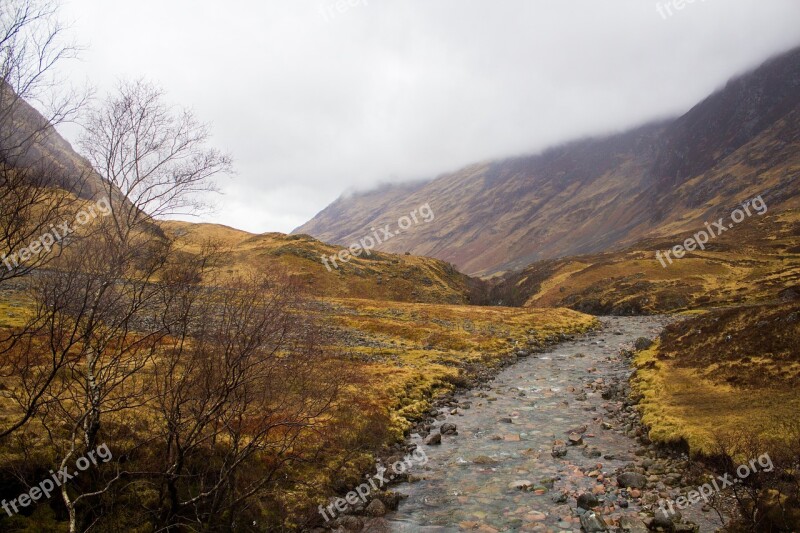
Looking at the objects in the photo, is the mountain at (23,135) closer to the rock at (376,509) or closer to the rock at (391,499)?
the rock at (376,509)

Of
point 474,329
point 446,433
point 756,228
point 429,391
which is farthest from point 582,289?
point 446,433

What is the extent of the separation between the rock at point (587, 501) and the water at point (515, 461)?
36 cm

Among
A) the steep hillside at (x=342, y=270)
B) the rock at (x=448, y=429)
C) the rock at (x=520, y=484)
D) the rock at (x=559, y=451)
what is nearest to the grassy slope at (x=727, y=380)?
the rock at (x=559, y=451)

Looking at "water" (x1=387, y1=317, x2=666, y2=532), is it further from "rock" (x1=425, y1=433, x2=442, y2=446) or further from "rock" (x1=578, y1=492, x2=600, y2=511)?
"rock" (x1=425, y1=433, x2=442, y2=446)

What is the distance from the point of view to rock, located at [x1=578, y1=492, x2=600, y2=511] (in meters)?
14.3

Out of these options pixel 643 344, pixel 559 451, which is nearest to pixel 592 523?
pixel 559 451

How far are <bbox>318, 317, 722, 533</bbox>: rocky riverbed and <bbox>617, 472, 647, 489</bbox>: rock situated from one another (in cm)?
3

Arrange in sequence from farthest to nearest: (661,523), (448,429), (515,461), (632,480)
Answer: (448,429) < (515,461) < (632,480) < (661,523)

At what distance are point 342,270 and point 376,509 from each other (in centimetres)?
8763

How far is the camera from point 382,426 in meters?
22.5

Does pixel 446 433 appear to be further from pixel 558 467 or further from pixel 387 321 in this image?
pixel 387 321

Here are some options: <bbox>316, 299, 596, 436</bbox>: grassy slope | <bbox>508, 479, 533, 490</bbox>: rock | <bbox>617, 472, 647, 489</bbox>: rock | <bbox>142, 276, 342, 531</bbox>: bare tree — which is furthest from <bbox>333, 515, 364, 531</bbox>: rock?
<bbox>617, 472, 647, 489</bbox>: rock

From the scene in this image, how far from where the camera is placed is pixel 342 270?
101m

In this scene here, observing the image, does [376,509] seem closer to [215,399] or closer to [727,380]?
[215,399]
